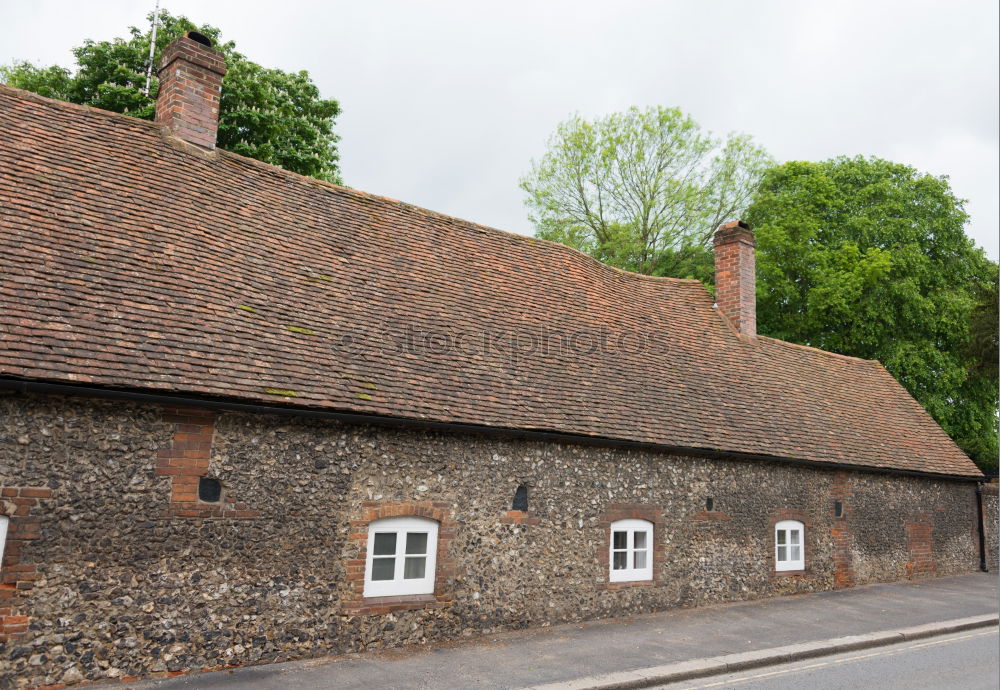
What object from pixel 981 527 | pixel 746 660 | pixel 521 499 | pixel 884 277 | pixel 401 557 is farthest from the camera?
pixel 884 277

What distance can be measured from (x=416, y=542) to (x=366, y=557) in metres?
0.75

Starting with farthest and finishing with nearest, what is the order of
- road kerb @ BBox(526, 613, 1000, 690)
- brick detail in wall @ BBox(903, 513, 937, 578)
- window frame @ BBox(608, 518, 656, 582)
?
Answer: 1. brick detail in wall @ BBox(903, 513, 937, 578)
2. window frame @ BBox(608, 518, 656, 582)
3. road kerb @ BBox(526, 613, 1000, 690)

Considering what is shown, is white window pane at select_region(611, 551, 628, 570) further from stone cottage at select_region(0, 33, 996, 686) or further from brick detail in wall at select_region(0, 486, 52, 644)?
brick detail in wall at select_region(0, 486, 52, 644)

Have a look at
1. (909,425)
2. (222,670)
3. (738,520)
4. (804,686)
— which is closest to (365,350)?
(222,670)

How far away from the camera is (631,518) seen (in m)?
11.4

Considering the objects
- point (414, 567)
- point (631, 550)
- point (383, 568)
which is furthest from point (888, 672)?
point (383, 568)

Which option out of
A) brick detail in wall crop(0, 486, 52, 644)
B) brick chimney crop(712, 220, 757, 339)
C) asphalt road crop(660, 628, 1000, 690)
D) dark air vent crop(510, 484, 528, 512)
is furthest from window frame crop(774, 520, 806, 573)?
brick detail in wall crop(0, 486, 52, 644)

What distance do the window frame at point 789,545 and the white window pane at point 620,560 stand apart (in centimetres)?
402

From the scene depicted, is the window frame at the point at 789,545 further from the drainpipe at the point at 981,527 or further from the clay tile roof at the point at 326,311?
the drainpipe at the point at 981,527

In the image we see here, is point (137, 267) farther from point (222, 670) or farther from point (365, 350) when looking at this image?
point (222, 670)

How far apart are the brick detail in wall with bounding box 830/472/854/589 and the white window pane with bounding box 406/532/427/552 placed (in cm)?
964

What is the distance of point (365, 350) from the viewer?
32.1 ft

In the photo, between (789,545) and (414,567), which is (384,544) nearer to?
(414,567)

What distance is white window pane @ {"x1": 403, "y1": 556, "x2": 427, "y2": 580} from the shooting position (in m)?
9.19
